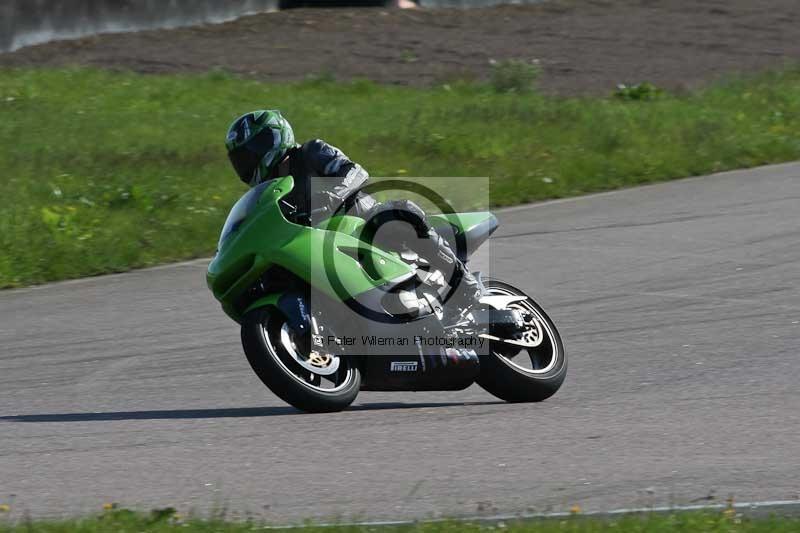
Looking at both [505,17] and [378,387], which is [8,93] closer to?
[505,17]

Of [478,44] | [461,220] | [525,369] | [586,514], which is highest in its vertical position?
[461,220]

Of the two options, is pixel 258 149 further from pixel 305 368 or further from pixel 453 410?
pixel 453 410

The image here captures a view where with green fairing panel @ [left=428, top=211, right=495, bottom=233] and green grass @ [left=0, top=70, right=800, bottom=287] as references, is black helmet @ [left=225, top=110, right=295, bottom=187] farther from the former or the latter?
green grass @ [left=0, top=70, right=800, bottom=287]

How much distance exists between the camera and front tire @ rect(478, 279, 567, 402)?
307 inches

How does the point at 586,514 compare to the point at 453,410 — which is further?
the point at 453,410

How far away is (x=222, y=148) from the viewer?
53.8 ft

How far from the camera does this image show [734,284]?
10867mm

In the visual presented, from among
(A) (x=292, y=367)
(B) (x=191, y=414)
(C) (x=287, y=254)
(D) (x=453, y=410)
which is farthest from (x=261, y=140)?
(D) (x=453, y=410)

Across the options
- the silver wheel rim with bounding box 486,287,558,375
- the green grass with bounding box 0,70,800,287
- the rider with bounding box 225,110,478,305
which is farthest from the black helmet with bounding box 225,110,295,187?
the green grass with bounding box 0,70,800,287

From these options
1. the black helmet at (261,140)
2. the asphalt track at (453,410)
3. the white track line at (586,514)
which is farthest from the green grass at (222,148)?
the white track line at (586,514)

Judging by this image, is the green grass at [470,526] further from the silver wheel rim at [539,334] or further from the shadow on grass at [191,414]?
the silver wheel rim at [539,334]

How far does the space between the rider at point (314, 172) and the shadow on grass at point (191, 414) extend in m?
0.85

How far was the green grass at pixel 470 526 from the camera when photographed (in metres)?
5.40

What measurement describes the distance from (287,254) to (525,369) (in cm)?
154
